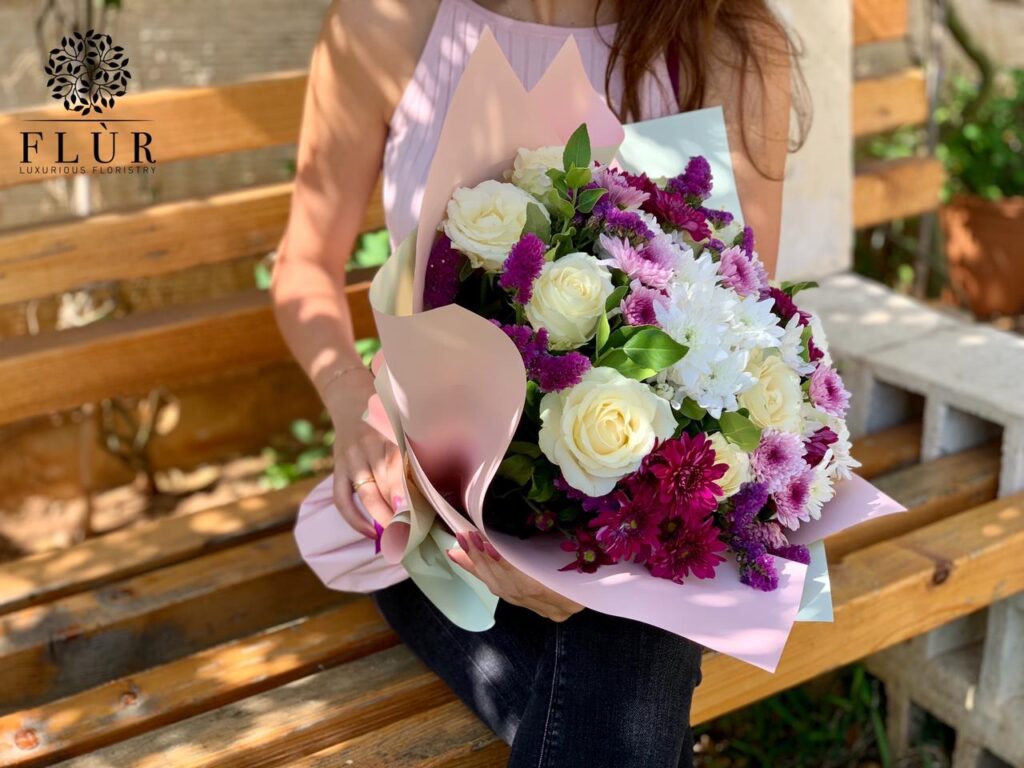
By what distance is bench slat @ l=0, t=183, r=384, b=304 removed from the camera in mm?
2271

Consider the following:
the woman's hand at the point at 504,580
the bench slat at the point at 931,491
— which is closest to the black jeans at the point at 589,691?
the woman's hand at the point at 504,580

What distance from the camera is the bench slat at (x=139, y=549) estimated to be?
2.12 metres

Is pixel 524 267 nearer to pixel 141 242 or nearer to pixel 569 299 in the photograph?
pixel 569 299

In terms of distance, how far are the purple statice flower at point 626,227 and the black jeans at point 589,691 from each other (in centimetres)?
49

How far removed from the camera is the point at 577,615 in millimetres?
1566

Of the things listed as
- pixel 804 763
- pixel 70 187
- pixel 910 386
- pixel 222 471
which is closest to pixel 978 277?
pixel 910 386

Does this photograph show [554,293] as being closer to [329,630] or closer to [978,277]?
[329,630]

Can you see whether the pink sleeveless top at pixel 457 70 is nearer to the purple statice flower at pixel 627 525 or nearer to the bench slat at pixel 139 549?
the bench slat at pixel 139 549

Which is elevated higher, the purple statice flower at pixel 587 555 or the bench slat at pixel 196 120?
the bench slat at pixel 196 120

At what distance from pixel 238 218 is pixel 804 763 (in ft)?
5.44

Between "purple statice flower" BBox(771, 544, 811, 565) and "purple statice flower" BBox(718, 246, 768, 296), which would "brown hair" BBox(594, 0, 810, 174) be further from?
"purple statice flower" BBox(771, 544, 811, 565)

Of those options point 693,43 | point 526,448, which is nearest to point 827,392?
point 526,448

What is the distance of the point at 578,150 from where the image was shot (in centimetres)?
145

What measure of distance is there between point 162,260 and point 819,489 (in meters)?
1.47
